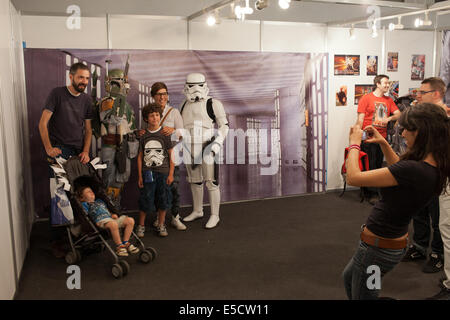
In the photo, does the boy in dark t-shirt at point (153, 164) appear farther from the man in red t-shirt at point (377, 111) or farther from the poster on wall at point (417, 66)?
the poster on wall at point (417, 66)

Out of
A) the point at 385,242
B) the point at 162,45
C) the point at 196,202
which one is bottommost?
the point at 196,202

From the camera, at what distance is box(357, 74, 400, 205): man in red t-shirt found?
568cm

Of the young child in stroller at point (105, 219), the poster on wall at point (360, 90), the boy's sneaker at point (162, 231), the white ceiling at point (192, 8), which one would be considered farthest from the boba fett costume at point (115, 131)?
the poster on wall at point (360, 90)

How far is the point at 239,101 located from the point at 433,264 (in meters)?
3.13

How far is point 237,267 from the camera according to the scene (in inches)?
147

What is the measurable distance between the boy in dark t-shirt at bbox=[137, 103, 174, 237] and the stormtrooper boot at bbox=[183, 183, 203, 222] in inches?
23.6

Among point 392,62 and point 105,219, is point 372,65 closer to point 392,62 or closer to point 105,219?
point 392,62

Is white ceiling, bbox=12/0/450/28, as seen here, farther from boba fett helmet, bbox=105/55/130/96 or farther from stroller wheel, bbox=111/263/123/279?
stroller wheel, bbox=111/263/123/279

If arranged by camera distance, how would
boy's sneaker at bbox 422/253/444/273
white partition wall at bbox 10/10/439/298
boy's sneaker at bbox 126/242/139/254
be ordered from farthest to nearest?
boy's sneaker at bbox 126/242/139/254, boy's sneaker at bbox 422/253/444/273, white partition wall at bbox 10/10/439/298

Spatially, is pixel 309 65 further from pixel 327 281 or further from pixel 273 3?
pixel 327 281

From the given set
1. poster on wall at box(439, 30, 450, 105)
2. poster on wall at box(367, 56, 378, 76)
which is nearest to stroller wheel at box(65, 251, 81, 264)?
poster on wall at box(367, 56, 378, 76)

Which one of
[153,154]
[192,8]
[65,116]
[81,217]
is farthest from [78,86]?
[192,8]
